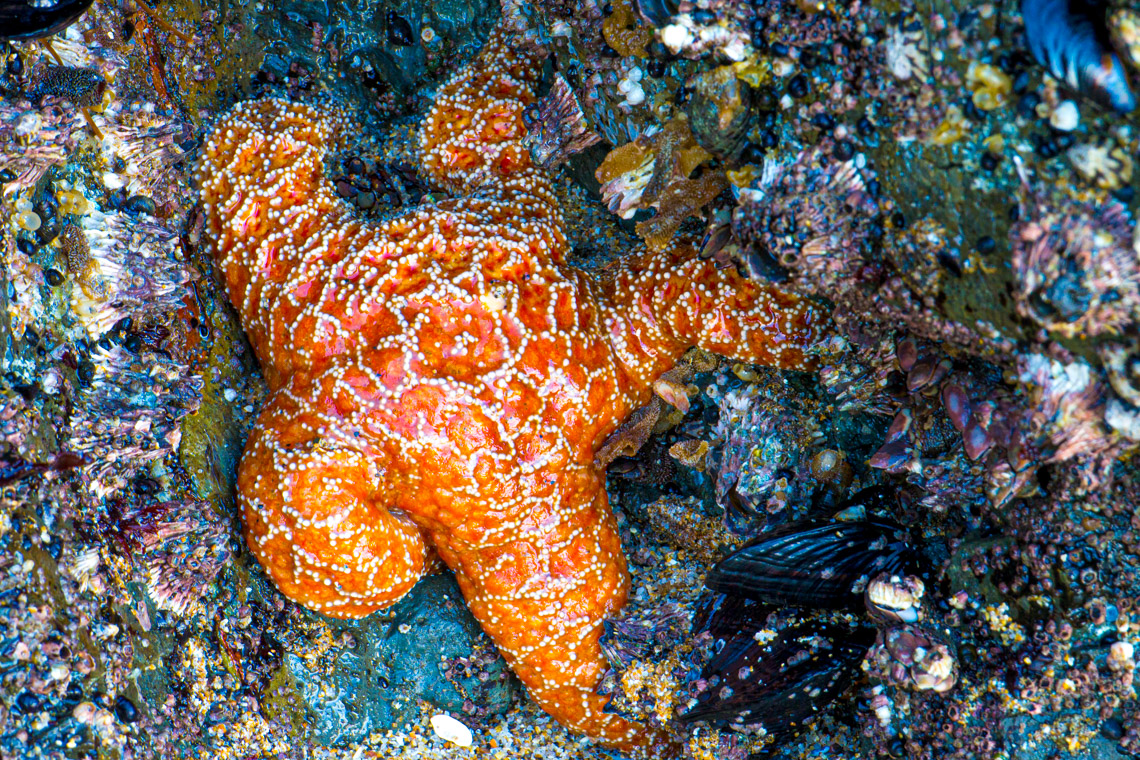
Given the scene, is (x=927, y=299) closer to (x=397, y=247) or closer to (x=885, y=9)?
(x=885, y=9)

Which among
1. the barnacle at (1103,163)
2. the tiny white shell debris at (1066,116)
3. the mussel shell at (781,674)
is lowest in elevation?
the mussel shell at (781,674)

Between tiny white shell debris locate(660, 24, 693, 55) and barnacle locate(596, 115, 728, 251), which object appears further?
barnacle locate(596, 115, 728, 251)

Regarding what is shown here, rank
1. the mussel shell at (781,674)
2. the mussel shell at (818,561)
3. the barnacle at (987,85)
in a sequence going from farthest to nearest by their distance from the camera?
the mussel shell at (781,674)
the mussel shell at (818,561)
the barnacle at (987,85)

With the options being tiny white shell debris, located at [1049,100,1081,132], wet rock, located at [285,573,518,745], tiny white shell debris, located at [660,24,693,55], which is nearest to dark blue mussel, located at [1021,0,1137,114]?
tiny white shell debris, located at [1049,100,1081,132]

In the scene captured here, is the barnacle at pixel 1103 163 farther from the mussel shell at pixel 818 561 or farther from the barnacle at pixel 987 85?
the mussel shell at pixel 818 561

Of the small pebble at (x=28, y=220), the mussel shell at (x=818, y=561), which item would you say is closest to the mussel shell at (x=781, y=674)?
the mussel shell at (x=818, y=561)

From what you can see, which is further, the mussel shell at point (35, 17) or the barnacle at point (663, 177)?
the barnacle at point (663, 177)

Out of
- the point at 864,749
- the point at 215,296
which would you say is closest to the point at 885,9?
the point at 864,749

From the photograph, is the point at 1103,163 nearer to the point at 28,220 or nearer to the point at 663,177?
the point at 663,177

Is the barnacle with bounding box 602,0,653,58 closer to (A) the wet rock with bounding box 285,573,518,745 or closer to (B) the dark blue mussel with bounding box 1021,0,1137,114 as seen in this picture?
(B) the dark blue mussel with bounding box 1021,0,1137,114
